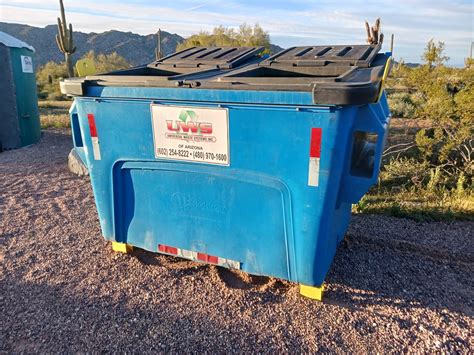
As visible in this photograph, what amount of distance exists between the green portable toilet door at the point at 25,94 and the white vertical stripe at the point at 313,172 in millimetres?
7578

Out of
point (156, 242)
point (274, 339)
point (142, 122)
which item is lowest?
point (274, 339)

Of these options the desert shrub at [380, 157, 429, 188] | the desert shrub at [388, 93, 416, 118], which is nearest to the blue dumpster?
the desert shrub at [380, 157, 429, 188]

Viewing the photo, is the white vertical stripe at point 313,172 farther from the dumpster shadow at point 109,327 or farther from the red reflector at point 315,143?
the dumpster shadow at point 109,327

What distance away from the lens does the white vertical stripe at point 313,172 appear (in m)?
2.42

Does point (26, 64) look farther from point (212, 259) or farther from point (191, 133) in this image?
point (212, 259)

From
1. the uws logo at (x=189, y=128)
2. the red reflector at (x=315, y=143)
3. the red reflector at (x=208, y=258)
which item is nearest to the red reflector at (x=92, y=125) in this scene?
the uws logo at (x=189, y=128)

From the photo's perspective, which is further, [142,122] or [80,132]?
[80,132]

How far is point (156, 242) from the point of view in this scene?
321cm

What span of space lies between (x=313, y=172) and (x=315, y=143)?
19cm

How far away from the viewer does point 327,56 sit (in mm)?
3221

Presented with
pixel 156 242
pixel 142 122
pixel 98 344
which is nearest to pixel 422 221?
pixel 156 242

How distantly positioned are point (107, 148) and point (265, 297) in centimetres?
167

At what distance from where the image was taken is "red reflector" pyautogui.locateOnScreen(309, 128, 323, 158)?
236 cm

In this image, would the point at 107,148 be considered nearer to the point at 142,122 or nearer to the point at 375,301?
the point at 142,122
